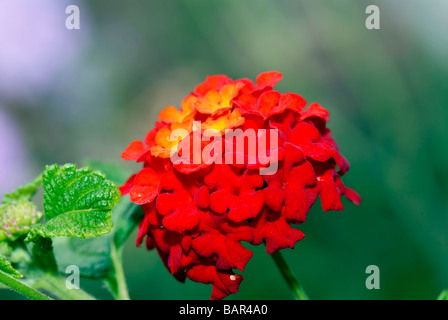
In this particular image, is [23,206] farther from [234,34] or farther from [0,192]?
[234,34]

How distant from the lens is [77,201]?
0.58 metres

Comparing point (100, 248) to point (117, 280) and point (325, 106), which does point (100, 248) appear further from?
point (325, 106)

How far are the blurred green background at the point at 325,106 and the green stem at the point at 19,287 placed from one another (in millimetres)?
947

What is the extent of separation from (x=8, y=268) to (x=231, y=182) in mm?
252

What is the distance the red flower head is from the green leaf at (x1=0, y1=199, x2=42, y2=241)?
0.15 m

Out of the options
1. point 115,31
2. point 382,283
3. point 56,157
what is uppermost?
point 115,31

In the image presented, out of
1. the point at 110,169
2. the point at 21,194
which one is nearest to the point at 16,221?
the point at 21,194

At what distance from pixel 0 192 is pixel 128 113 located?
2.04 ft

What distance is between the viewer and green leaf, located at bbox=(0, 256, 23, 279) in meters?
0.53

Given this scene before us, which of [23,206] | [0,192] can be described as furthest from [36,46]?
[23,206]

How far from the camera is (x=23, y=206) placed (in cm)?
63

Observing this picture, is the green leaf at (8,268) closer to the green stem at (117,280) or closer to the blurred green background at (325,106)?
the green stem at (117,280)

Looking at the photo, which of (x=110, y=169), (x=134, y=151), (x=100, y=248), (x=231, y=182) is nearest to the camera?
(x=231, y=182)

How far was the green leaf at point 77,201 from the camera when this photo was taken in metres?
0.55
